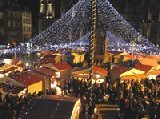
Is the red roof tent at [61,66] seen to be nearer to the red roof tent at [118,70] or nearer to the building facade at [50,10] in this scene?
the red roof tent at [118,70]

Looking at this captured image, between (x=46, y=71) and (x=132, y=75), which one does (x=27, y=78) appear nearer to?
(x=46, y=71)

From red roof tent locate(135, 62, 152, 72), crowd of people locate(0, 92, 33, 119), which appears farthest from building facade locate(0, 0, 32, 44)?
crowd of people locate(0, 92, 33, 119)

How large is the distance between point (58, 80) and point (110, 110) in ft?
21.4

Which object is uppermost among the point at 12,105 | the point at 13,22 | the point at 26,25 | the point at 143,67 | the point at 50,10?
the point at 50,10

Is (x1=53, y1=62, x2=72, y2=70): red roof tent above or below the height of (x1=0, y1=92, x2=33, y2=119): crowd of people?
above

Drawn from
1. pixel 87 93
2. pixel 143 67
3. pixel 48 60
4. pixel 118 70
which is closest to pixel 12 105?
pixel 87 93

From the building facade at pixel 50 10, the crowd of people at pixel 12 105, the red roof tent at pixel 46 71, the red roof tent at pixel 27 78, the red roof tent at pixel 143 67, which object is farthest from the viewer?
the building facade at pixel 50 10

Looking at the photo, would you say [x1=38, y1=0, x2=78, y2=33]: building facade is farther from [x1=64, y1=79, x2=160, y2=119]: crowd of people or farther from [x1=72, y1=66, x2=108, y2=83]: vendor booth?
[x1=64, y1=79, x2=160, y2=119]: crowd of people

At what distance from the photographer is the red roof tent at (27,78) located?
59.5 ft

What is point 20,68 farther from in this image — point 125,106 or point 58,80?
point 125,106

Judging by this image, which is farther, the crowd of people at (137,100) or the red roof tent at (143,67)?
the red roof tent at (143,67)

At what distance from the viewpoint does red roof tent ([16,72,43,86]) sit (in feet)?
59.5

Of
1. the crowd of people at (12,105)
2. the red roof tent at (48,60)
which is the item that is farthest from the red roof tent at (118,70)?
the crowd of people at (12,105)

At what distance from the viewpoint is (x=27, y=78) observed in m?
18.6
